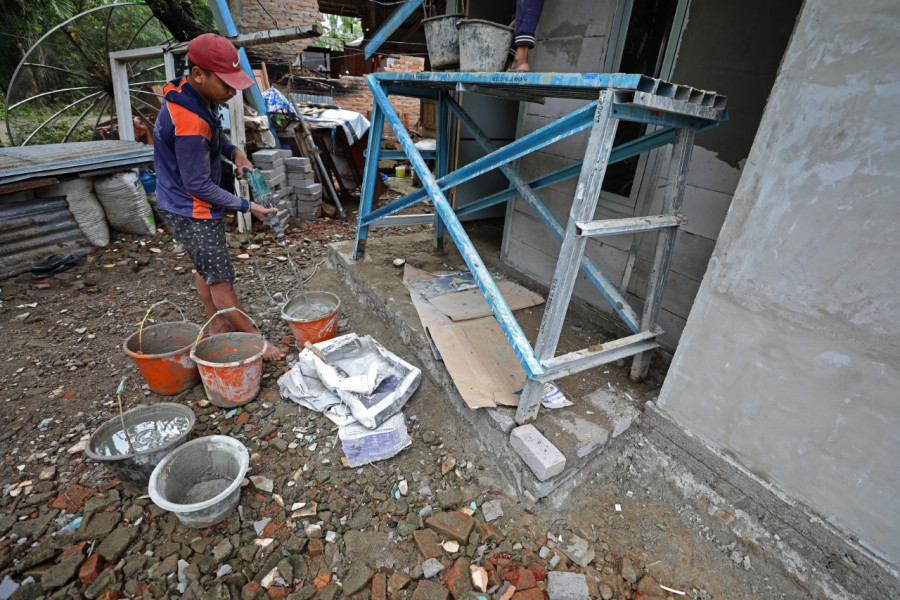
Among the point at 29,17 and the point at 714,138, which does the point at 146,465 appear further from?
the point at 29,17

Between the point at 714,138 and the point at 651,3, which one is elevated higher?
the point at 651,3

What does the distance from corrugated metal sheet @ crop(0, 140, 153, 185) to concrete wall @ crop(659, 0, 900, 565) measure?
19.4 ft

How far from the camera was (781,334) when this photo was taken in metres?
1.61

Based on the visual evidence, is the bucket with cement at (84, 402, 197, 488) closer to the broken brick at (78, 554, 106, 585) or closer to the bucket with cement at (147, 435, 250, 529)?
the bucket with cement at (147, 435, 250, 529)

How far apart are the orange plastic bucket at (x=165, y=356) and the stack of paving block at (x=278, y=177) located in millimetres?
2501

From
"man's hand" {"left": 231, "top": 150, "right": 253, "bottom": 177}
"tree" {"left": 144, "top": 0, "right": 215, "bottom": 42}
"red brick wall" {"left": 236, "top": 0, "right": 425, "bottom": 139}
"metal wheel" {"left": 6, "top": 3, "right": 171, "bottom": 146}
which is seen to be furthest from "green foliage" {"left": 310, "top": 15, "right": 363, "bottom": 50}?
"man's hand" {"left": 231, "top": 150, "right": 253, "bottom": 177}

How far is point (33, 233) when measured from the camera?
4.14m

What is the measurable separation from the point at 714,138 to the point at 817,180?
1082 mm

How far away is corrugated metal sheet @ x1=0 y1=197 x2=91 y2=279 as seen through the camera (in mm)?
3980

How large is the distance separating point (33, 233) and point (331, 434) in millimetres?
4196

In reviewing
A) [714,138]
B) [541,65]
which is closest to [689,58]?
[714,138]

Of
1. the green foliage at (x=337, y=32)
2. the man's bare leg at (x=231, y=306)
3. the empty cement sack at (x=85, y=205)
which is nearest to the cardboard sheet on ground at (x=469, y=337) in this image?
the man's bare leg at (x=231, y=306)

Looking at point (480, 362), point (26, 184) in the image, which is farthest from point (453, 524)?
point (26, 184)

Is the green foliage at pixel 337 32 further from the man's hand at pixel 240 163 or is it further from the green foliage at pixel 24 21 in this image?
the man's hand at pixel 240 163
